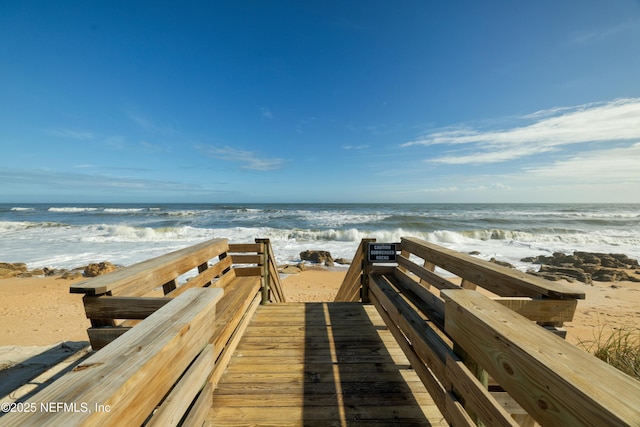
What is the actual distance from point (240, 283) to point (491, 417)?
346 cm

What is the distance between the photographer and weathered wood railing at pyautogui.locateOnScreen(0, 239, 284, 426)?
763 mm

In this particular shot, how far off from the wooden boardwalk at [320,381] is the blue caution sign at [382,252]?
3.37 feet

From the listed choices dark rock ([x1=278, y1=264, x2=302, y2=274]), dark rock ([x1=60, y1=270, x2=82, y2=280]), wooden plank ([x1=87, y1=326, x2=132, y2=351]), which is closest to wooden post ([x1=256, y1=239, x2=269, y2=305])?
wooden plank ([x1=87, y1=326, x2=132, y2=351])

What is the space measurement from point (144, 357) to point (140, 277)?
4.37ft

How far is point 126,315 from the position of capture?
176cm

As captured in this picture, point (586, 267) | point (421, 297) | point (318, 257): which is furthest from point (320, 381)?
point (586, 267)

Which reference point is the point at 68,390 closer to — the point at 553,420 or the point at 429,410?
the point at 553,420

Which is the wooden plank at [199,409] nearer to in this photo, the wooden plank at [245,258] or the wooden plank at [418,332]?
the wooden plank at [418,332]

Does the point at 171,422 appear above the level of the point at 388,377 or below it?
above

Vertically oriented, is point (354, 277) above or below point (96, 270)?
above

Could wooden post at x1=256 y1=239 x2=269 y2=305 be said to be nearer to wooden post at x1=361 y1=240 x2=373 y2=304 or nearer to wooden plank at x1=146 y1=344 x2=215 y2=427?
wooden post at x1=361 y1=240 x2=373 y2=304

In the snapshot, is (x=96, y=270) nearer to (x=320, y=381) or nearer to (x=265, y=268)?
(x=265, y=268)

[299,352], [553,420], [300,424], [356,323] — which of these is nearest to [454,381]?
[553,420]

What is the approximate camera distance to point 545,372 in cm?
92
